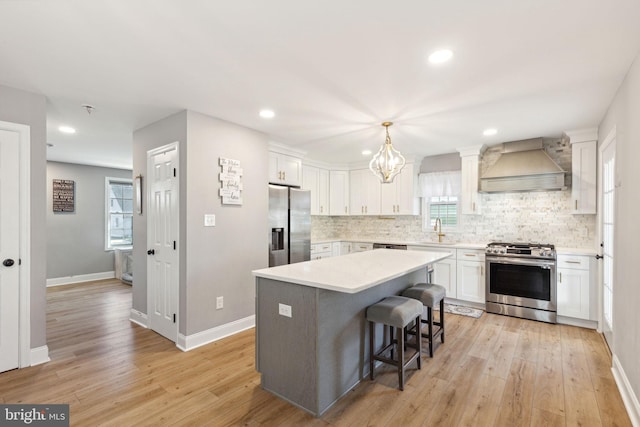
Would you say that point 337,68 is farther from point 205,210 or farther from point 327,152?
point 327,152

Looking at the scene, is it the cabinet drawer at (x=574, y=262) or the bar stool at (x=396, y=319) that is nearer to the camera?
the bar stool at (x=396, y=319)

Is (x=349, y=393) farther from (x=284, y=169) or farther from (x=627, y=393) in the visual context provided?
(x=284, y=169)

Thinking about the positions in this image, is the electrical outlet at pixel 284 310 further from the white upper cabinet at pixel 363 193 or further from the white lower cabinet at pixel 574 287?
the white upper cabinet at pixel 363 193

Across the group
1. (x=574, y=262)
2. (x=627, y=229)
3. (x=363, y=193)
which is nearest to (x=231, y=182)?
(x=363, y=193)

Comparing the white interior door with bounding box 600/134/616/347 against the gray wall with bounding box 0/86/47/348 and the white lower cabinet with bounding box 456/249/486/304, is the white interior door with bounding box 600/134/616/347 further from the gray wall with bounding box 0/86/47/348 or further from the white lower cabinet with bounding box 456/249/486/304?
the gray wall with bounding box 0/86/47/348

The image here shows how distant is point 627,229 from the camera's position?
7.57ft

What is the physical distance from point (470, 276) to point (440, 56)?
3425 millimetres

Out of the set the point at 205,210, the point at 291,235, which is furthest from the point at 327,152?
the point at 205,210

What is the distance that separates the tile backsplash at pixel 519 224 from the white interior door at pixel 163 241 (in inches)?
153

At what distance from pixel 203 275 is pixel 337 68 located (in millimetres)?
2434

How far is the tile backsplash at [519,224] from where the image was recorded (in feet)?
14.0

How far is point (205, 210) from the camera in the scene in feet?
10.9

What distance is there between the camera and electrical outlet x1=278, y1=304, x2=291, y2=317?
2.26m

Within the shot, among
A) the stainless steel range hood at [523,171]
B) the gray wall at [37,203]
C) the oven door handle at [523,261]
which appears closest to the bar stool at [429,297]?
the oven door handle at [523,261]
